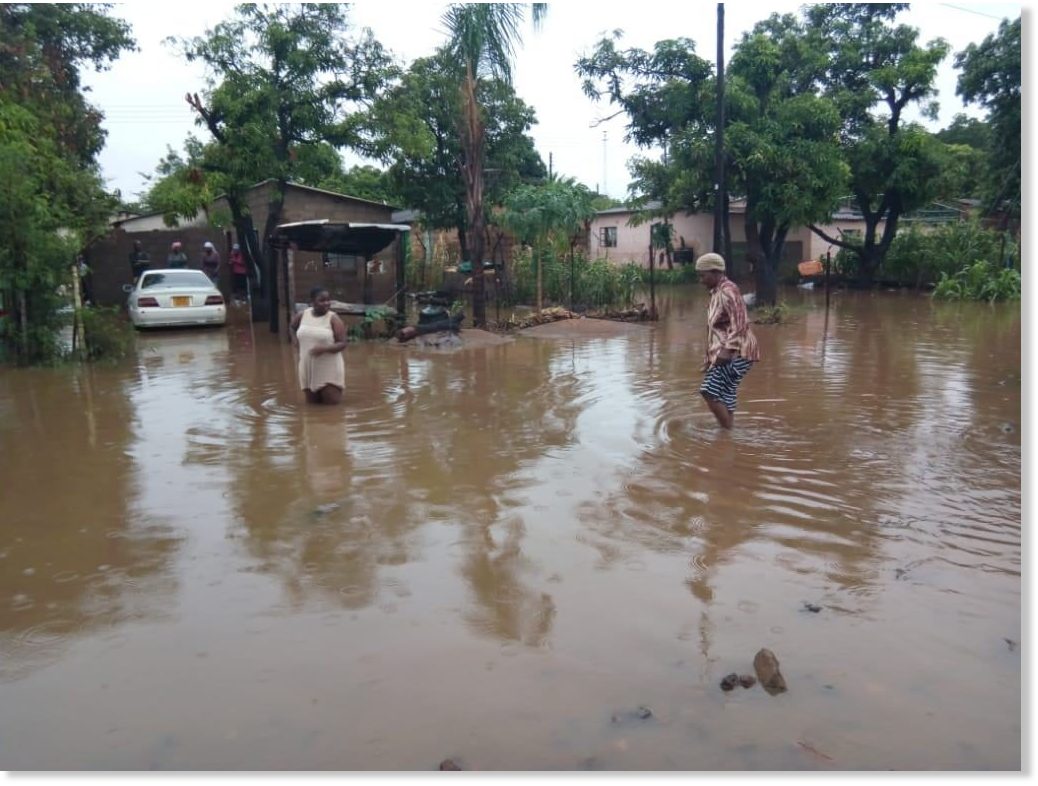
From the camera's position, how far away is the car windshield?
56.1 ft

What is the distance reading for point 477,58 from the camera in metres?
15.4

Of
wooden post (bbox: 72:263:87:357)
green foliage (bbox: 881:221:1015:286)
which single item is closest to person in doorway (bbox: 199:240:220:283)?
wooden post (bbox: 72:263:87:357)

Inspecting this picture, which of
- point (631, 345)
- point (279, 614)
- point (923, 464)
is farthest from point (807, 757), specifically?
point (631, 345)

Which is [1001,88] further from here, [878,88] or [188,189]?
[188,189]

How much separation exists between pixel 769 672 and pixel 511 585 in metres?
1.43

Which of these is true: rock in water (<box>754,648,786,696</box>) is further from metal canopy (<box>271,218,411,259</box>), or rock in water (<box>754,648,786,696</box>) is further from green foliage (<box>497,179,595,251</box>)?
green foliage (<box>497,179,595,251</box>)

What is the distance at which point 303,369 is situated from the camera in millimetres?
9008

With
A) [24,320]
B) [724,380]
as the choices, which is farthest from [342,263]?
[724,380]

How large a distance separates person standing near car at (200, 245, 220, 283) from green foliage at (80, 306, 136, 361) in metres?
9.10

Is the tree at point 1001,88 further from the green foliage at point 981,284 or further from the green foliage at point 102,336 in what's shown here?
the green foliage at point 102,336

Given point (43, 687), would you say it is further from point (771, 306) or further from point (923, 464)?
point (771, 306)

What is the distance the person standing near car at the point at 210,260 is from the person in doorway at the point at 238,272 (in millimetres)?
348

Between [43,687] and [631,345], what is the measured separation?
11.8 m

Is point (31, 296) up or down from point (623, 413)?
up
